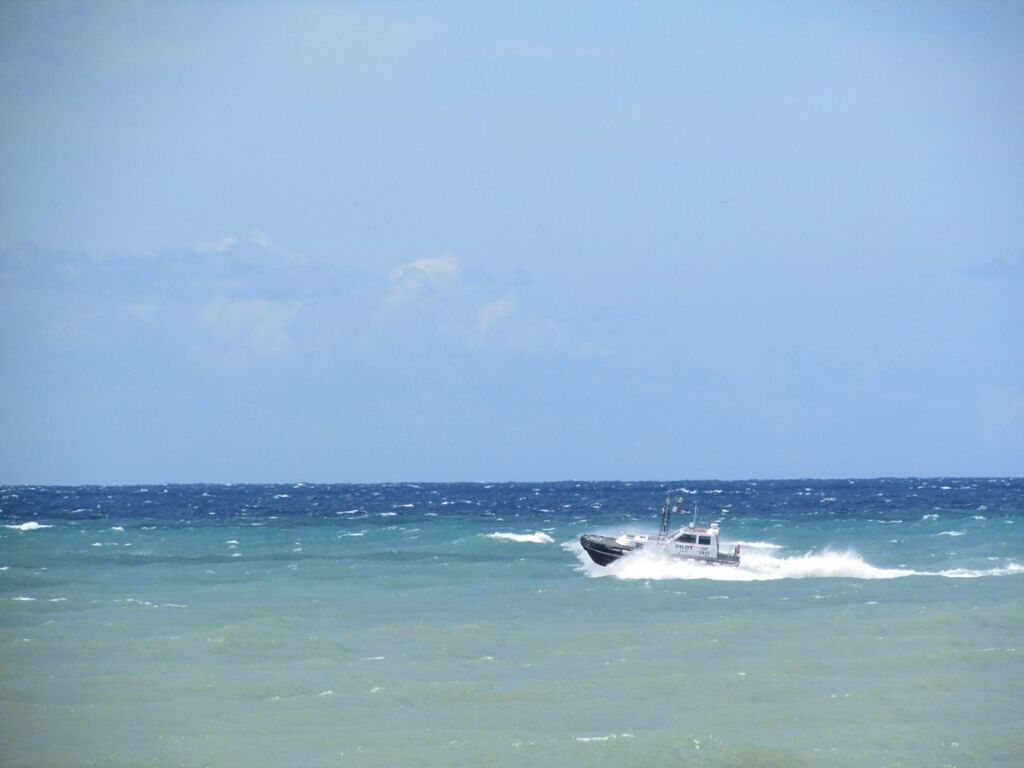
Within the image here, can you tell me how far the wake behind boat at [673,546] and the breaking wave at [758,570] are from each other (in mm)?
288

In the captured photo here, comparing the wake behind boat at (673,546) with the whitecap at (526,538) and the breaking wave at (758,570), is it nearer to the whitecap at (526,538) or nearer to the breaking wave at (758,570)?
Answer: the breaking wave at (758,570)

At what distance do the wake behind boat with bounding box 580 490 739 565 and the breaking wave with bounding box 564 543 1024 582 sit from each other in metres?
0.29

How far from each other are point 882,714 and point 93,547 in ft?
145

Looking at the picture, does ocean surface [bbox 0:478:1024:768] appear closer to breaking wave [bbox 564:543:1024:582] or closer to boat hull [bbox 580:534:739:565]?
breaking wave [bbox 564:543:1024:582]

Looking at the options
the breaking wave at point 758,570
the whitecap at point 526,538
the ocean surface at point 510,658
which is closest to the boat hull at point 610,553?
the breaking wave at point 758,570

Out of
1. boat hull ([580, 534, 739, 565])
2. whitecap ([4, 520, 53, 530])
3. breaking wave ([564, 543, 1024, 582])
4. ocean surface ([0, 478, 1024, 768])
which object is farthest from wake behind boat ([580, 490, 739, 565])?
whitecap ([4, 520, 53, 530])

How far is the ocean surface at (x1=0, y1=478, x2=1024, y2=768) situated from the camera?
22.7m

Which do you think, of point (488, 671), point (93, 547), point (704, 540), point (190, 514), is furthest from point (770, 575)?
point (190, 514)

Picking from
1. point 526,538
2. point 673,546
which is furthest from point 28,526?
point 673,546

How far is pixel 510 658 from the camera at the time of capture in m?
29.4

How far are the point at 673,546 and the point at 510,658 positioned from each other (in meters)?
19.0

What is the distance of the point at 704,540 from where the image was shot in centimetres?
4716

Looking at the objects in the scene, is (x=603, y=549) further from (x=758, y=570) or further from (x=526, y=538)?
(x=526, y=538)

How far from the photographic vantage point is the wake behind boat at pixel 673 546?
154 ft
